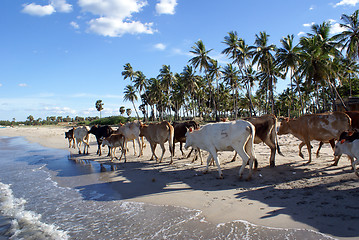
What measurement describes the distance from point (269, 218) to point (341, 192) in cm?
220

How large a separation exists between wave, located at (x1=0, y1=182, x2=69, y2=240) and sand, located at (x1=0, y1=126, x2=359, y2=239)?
2013mm

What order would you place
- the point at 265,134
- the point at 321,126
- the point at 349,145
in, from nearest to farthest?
the point at 349,145, the point at 321,126, the point at 265,134

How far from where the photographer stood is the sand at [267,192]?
4.50 meters

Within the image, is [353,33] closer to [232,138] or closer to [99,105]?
[232,138]

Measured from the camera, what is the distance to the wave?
4.75 m

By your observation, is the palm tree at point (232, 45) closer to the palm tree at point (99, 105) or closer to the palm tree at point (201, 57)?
Answer: the palm tree at point (201, 57)

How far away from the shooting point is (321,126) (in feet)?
29.0

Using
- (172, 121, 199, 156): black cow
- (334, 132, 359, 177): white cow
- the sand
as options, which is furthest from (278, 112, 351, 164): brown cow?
(172, 121, 199, 156): black cow

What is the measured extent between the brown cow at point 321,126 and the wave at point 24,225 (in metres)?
8.37

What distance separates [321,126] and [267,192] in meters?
4.38

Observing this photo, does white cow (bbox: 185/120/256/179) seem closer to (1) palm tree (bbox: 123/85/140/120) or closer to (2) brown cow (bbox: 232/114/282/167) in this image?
(2) brown cow (bbox: 232/114/282/167)

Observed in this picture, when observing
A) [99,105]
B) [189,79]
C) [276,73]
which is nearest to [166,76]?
[189,79]

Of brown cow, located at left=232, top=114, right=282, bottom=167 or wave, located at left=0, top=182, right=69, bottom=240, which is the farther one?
brown cow, located at left=232, top=114, right=282, bottom=167

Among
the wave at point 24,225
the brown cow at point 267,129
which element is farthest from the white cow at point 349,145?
the wave at point 24,225
